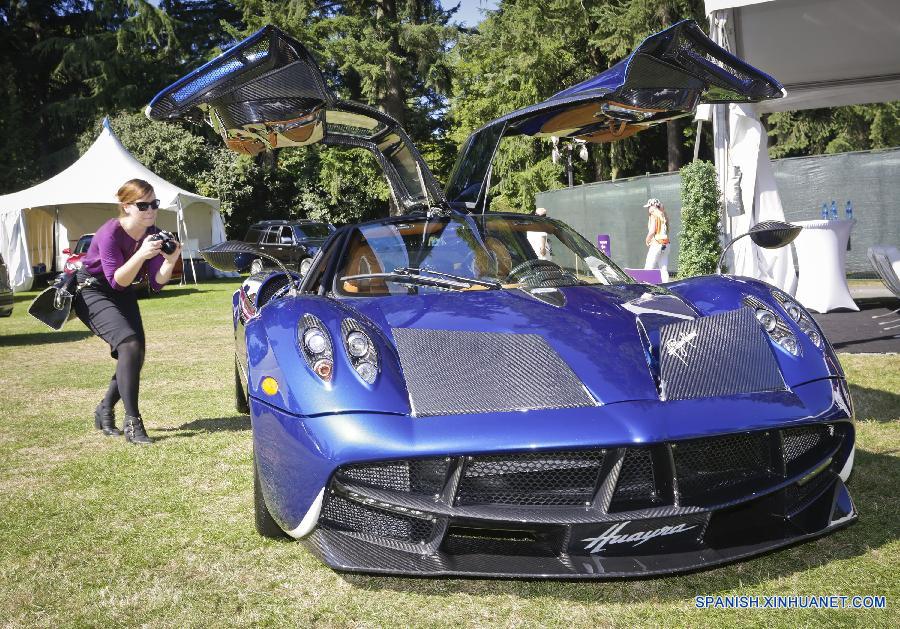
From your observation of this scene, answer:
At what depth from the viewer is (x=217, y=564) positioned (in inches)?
116

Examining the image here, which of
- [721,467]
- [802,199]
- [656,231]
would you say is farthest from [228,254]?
[802,199]

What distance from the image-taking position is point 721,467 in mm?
2465

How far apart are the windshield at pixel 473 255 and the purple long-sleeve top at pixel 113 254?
1.87 m

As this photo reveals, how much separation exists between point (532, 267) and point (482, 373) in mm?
1131

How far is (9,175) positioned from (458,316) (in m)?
34.7

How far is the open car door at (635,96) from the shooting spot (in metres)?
4.14

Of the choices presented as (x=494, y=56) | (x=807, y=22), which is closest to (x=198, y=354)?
(x=807, y=22)

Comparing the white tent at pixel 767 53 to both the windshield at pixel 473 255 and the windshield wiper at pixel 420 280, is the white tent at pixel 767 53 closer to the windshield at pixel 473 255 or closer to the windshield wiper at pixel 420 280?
the windshield at pixel 473 255

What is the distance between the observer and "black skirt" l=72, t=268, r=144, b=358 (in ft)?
16.4

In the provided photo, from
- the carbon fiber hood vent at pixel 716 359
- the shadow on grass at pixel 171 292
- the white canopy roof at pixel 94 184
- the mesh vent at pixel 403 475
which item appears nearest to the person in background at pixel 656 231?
the carbon fiber hood vent at pixel 716 359

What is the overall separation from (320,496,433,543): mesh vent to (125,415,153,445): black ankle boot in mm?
2937

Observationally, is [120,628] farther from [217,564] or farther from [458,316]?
[458,316]

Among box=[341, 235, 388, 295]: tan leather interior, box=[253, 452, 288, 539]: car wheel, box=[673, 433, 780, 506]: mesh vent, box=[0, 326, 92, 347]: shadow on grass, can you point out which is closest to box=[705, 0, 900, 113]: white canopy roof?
box=[341, 235, 388, 295]: tan leather interior

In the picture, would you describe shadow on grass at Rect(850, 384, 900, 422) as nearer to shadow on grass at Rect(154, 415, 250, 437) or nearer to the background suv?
shadow on grass at Rect(154, 415, 250, 437)
